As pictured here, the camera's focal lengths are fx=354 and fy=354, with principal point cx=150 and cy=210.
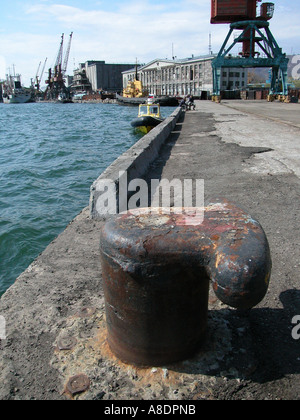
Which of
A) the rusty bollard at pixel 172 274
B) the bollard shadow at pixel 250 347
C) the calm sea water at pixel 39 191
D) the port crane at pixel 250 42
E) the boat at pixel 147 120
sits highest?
the port crane at pixel 250 42

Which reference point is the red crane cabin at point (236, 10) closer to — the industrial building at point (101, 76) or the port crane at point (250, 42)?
the port crane at point (250, 42)

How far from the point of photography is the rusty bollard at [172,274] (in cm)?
152

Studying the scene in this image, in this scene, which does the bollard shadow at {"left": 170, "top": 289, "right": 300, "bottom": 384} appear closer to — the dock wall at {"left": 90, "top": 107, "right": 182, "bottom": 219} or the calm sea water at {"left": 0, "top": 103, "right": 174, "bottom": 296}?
the dock wall at {"left": 90, "top": 107, "right": 182, "bottom": 219}

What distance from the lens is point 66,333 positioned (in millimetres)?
2043

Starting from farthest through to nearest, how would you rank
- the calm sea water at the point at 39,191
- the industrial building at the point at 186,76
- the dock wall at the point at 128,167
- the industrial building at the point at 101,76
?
the industrial building at the point at 101,76 → the industrial building at the point at 186,76 → the calm sea water at the point at 39,191 → the dock wall at the point at 128,167

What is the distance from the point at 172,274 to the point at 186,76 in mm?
84161

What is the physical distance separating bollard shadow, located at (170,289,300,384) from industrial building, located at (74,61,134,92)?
398 ft

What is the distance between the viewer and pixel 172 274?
1611 millimetres

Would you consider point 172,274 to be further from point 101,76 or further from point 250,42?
point 101,76

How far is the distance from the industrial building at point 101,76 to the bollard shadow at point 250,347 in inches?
4781

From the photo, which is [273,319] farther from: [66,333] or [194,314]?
[66,333]

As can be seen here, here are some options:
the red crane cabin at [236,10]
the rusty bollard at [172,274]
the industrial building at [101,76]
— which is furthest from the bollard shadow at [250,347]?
the industrial building at [101,76]

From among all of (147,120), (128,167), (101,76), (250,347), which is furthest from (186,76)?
(250,347)

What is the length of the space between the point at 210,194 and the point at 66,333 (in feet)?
9.42
